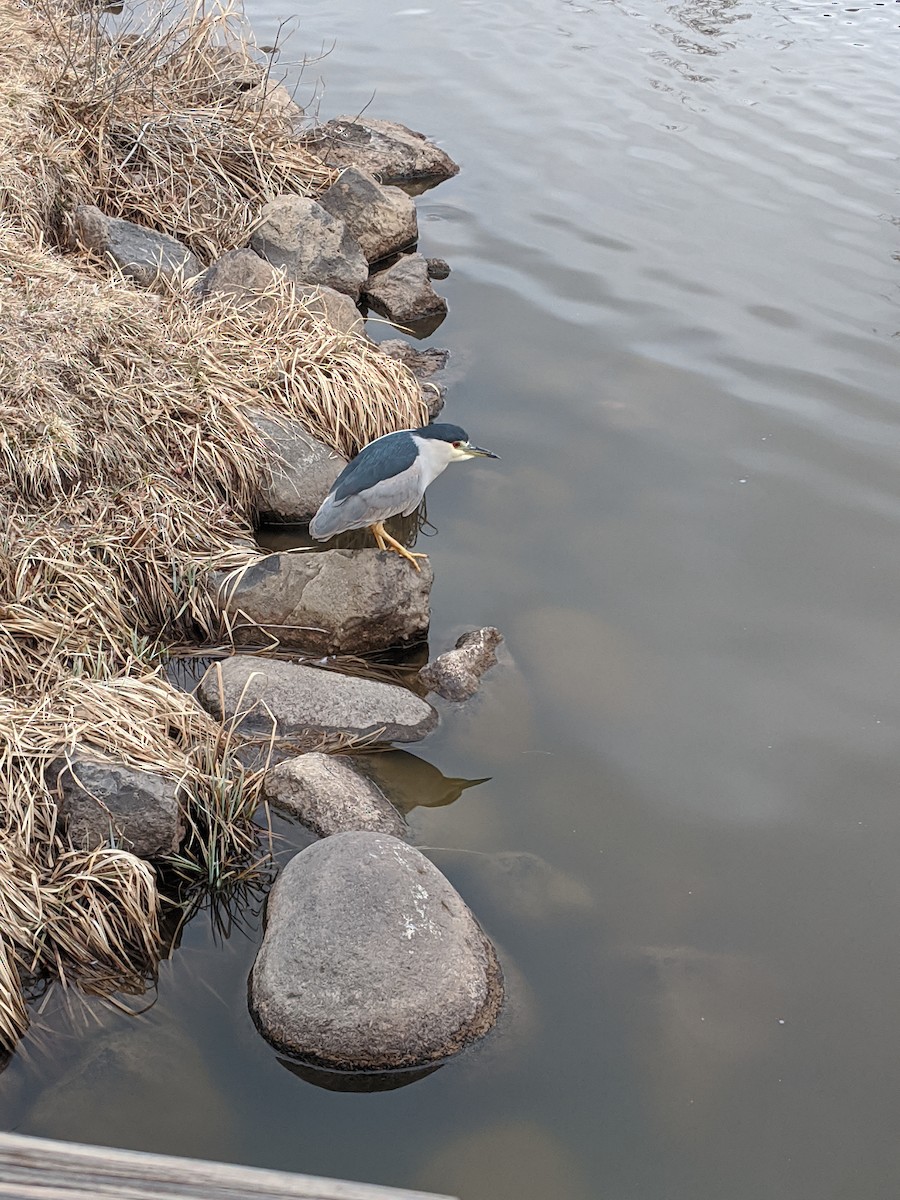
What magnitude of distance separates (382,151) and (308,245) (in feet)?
7.49

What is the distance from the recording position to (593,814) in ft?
11.8

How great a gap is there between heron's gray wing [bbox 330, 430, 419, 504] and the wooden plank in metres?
3.35

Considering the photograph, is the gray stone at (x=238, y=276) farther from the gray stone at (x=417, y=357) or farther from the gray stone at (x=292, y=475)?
the gray stone at (x=292, y=475)

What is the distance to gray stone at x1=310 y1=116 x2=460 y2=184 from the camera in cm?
773

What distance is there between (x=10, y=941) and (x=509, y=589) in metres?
2.43

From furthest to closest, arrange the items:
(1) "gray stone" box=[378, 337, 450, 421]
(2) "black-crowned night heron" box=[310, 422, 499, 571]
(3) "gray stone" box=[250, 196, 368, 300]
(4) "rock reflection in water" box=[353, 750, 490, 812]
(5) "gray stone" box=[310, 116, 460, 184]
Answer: (5) "gray stone" box=[310, 116, 460, 184] → (3) "gray stone" box=[250, 196, 368, 300] → (1) "gray stone" box=[378, 337, 450, 421] → (2) "black-crowned night heron" box=[310, 422, 499, 571] → (4) "rock reflection in water" box=[353, 750, 490, 812]

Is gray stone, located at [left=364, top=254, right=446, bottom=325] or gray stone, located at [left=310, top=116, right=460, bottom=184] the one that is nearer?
gray stone, located at [left=364, top=254, right=446, bottom=325]

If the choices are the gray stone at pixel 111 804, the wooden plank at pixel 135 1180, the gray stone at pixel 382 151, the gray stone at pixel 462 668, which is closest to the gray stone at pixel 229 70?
the gray stone at pixel 382 151

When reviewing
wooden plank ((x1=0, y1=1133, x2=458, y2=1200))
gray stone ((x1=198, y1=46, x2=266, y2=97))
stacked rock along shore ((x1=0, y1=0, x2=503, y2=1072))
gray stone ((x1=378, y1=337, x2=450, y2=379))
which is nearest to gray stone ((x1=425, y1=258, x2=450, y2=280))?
stacked rock along shore ((x1=0, y1=0, x2=503, y2=1072))

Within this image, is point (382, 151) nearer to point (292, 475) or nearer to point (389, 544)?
point (292, 475)

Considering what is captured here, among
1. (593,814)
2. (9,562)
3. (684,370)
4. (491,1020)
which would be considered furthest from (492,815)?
(684,370)

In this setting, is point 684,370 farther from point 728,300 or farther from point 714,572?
point 714,572

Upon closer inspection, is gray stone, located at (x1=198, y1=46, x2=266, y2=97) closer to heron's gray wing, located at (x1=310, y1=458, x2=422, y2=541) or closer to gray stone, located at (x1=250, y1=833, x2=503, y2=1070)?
heron's gray wing, located at (x1=310, y1=458, x2=422, y2=541)

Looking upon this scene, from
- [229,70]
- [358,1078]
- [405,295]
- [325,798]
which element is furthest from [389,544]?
[229,70]
